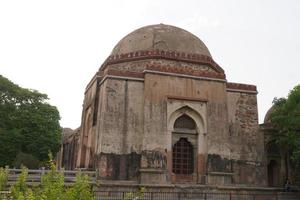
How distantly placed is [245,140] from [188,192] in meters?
4.40

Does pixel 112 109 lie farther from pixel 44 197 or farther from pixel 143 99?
pixel 44 197

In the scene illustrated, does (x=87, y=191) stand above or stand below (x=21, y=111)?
below

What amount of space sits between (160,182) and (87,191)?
9926 mm

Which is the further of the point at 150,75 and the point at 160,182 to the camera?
the point at 150,75

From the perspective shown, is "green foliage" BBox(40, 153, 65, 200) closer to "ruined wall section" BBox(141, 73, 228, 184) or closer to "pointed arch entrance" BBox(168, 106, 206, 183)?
"ruined wall section" BBox(141, 73, 228, 184)

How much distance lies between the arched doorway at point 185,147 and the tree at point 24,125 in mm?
10854

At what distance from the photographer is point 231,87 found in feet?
58.6

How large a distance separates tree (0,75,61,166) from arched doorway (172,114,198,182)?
10854 millimetres

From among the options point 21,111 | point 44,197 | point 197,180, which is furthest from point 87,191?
point 21,111

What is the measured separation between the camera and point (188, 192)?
587 inches

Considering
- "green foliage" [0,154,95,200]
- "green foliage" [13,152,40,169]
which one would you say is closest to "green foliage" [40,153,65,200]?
"green foliage" [0,154,95,200]

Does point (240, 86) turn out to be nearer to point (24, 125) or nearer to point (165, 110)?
point (165, 110)

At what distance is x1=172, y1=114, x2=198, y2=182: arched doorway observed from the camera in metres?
16.1

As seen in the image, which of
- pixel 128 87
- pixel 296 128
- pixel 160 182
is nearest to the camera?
pixel 160 182
